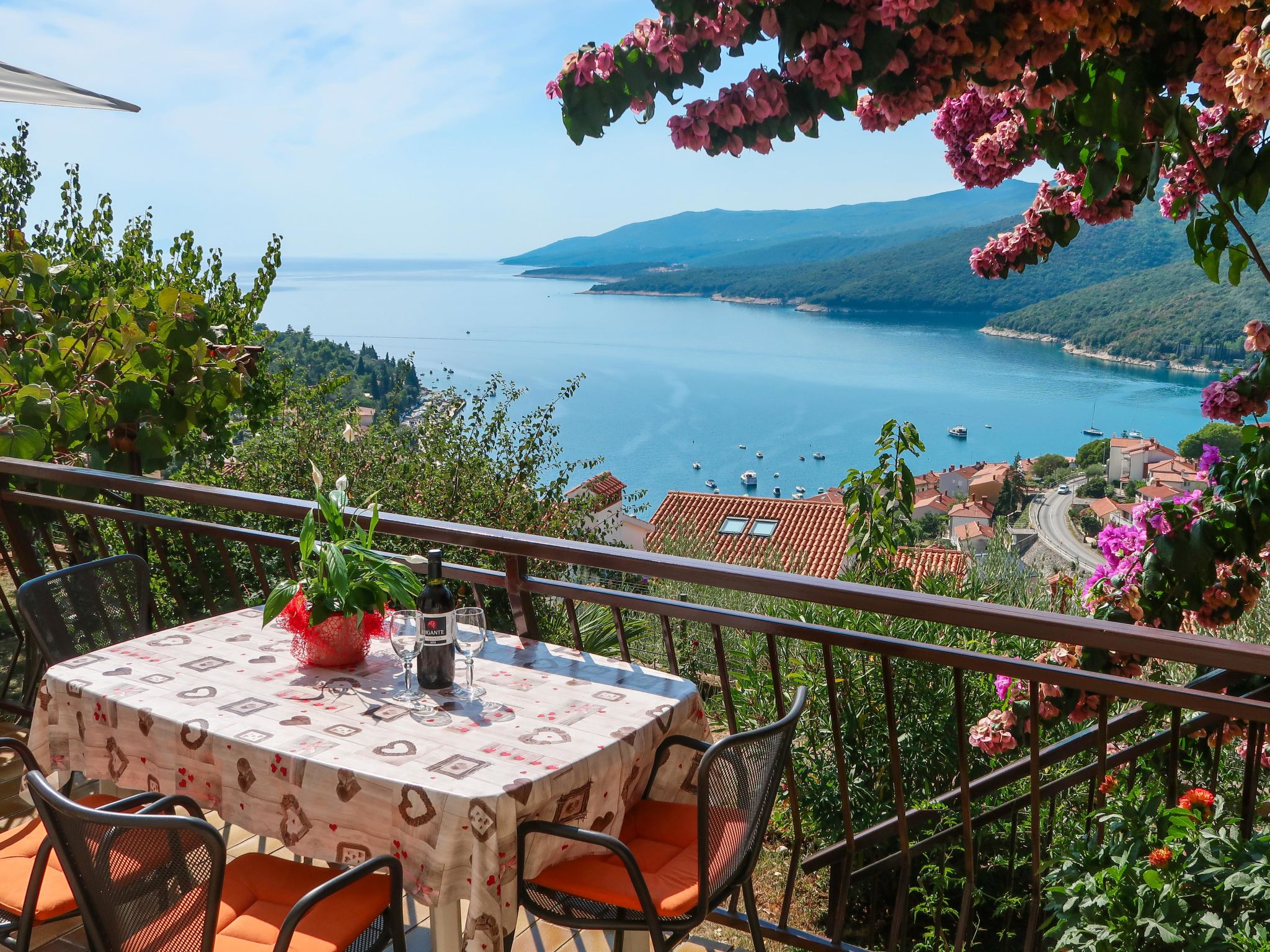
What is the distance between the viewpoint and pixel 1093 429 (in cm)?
4916

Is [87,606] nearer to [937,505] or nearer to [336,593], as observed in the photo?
[336,593]

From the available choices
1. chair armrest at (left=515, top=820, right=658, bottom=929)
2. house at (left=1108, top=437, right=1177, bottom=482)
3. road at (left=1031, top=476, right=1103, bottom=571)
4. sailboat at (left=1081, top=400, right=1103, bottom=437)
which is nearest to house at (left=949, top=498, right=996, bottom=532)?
road at (left=1031, top=476, right=1103, bottom=571)

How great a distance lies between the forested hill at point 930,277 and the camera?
35000 millimetres

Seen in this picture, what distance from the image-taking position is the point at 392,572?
2227mm

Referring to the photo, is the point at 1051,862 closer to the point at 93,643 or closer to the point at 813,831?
the point at 93,643

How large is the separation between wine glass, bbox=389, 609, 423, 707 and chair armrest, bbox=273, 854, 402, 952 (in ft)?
1.43

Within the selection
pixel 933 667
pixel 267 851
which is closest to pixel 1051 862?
pixel 267 851

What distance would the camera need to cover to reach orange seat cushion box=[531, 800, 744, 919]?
1.85 m

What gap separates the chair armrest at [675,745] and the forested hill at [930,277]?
101ft

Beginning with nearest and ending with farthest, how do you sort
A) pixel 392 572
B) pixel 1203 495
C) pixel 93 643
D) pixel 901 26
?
pixel 901 26
pixel 392 572
pixel 1203 495
pixel 93 643

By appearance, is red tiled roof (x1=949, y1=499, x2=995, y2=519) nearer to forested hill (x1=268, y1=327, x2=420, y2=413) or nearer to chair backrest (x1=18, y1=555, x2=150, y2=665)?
forested hill (x1=268, y1=327, x2=420, y2=413)

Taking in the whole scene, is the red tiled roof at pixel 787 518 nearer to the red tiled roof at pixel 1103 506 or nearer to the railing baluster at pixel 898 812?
the red tiled roof at pixel 1103 506

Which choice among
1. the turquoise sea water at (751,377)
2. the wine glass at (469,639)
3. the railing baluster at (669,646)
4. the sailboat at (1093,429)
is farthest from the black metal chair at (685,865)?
the sailboat at (1093,429)

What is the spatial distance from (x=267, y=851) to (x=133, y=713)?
106cm
